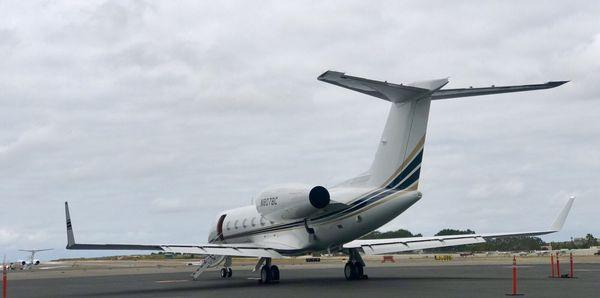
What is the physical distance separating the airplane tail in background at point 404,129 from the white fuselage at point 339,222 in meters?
0.40

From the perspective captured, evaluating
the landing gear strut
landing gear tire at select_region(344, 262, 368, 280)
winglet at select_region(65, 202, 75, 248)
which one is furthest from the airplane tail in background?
winglet at select_region(65, 202, 75, 248)

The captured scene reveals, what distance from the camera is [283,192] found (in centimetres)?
2591

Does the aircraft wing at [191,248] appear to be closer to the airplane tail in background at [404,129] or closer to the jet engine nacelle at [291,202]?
the jet engine nacelle at [291,202]

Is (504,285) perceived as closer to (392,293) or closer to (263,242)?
(392,293)

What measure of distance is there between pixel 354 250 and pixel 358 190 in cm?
355

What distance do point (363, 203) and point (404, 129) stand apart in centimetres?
263

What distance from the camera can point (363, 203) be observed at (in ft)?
77.3

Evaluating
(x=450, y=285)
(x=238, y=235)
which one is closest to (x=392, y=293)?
(x=450, y=285)

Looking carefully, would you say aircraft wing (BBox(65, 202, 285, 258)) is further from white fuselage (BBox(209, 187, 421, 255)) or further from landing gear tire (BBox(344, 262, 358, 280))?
landing gear tire (BBox(344, 262, 358, 280))

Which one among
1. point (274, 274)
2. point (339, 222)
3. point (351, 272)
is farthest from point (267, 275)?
point (339, 222)

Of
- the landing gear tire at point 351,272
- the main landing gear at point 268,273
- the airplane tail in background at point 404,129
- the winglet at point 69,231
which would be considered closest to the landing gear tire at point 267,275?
the main landing gear at point 268,273

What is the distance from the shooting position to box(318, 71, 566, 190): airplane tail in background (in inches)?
890

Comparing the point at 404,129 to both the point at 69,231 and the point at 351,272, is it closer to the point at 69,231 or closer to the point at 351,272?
the point at 351,272

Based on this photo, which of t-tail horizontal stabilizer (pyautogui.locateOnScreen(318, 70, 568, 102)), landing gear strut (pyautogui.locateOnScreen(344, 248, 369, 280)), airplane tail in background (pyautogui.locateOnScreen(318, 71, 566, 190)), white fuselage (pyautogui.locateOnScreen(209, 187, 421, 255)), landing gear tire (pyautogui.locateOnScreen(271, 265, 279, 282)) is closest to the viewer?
t-tail horizontal stabilizer (pyautogui.locateOnScreen(318, 70, 568, 102))
